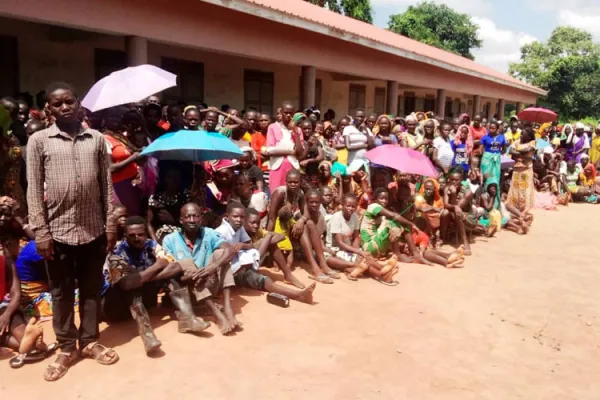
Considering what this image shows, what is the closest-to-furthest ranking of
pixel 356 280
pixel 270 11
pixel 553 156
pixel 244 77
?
pixel 356 280, pixel 270 11, pixel 244 77, pixel 553 156

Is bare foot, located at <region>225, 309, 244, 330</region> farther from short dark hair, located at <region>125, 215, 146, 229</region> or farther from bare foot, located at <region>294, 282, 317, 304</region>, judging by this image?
short dark hair, located at <region>125, 215, 146, 229</region>

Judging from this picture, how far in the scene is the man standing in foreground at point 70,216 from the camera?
117 inches

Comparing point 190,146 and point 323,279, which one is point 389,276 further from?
point 190,146

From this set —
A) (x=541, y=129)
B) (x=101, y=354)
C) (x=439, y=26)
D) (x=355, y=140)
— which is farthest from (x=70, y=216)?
(x=439, y=26)

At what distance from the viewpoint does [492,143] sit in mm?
8641

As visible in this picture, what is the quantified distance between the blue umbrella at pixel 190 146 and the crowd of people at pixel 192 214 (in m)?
0.13

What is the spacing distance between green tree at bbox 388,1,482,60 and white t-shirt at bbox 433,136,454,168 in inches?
1210

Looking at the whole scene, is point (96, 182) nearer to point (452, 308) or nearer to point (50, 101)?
point (50, 101)

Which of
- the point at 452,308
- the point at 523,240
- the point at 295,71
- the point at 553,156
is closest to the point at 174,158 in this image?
the point at 452,308

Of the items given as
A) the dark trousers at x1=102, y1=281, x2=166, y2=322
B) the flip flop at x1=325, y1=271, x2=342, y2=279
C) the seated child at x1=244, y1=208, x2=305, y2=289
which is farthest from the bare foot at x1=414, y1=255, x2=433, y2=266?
the dark trousers at x1=102, y1=281, x2=166, y2=322

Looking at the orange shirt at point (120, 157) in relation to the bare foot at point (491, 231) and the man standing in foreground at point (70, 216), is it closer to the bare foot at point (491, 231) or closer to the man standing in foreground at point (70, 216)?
the man standing in foreground at point (70, 216)

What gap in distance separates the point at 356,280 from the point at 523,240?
3.60 m

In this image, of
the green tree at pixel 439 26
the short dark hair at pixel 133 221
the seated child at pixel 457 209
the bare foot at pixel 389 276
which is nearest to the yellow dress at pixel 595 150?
the seated child at pixel 457 209

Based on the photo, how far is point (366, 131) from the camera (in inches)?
284
